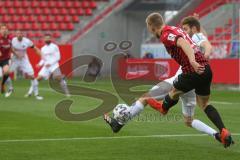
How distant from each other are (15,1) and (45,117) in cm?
2626

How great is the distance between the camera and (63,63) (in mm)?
38031

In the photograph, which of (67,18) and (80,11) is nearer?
(67,18)

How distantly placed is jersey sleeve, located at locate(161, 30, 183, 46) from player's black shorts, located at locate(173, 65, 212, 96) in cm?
60

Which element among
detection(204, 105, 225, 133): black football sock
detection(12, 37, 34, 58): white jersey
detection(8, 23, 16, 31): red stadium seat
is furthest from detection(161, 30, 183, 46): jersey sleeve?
detection(8, 23, 16, 31): red stadium seat

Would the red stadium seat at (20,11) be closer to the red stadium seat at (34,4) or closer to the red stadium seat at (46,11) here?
the red stadium seat at (34,4)

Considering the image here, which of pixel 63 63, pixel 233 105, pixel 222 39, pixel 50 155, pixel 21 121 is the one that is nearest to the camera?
pixel 50 155

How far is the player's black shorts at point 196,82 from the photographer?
10844mm

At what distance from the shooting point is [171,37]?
10648mm

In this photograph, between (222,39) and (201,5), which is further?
(201,5)

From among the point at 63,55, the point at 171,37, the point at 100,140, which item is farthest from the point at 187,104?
the point at 63,55

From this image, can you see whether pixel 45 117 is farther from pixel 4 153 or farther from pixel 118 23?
pixel 118 23

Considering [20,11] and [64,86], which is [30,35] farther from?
[64,86]

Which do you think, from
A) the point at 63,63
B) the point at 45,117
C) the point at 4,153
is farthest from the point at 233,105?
the point at 63,63

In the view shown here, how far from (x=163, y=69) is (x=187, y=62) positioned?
21.2 metres
